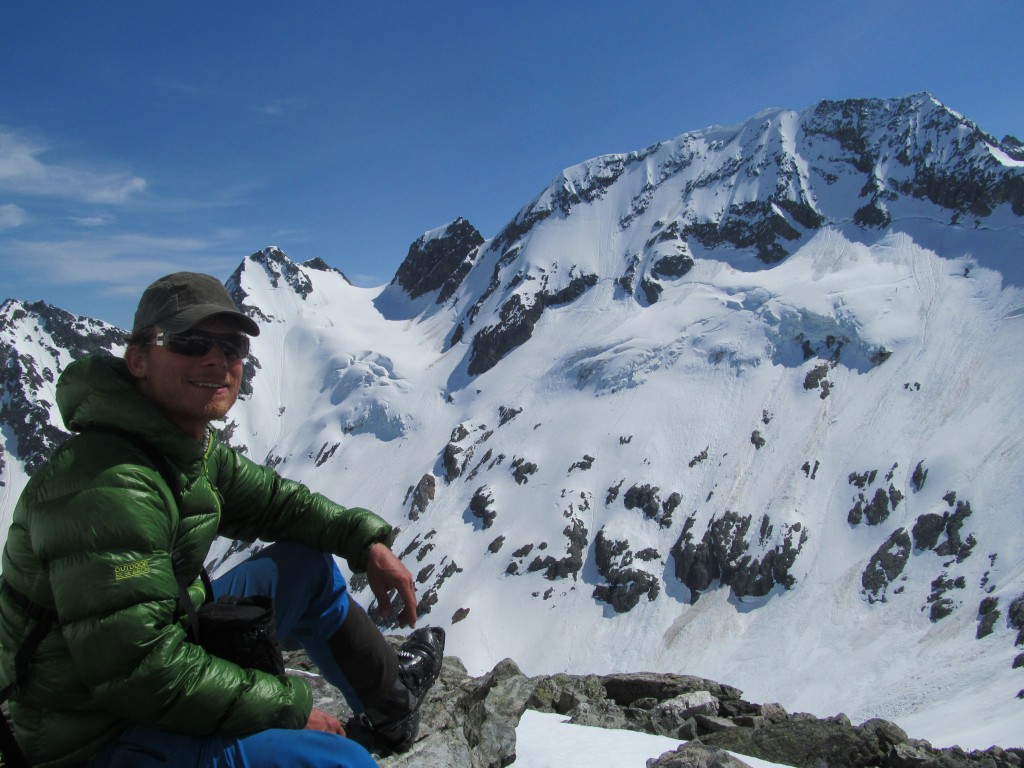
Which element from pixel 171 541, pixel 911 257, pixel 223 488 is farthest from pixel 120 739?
pixel 911 257

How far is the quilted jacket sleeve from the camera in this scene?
15.9 ft

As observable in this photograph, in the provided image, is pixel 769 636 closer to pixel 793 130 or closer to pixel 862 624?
pixel 862 624

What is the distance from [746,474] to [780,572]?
15.9 meters

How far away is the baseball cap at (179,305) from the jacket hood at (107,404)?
1.09ft

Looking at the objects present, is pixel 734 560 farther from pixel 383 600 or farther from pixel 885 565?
pixel 383 600

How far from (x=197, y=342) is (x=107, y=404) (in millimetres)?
590

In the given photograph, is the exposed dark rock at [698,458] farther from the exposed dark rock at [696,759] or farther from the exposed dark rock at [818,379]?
the exposed dark rock at [696,759]

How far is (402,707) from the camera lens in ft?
17.0

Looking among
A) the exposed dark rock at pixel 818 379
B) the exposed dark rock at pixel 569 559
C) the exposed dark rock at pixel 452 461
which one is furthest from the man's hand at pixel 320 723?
the exposed dark rock at pixel 452 461

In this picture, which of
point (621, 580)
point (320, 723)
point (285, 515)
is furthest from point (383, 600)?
point (621, 580)

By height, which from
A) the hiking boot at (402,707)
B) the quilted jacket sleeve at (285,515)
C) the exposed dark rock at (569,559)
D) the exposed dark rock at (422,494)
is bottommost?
the hiking boot at (402,707)

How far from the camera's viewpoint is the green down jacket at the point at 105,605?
10.0ft

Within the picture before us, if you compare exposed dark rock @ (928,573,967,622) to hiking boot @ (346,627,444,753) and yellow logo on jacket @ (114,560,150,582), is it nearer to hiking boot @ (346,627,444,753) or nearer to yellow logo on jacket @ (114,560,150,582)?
hiking boot @ (346,627,444,753)

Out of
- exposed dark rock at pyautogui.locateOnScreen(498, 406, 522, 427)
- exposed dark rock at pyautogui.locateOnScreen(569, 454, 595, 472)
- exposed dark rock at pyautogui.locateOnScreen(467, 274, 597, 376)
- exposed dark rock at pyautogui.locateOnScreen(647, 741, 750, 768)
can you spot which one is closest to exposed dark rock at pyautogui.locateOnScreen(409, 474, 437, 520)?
exposed dark rock at pyautogui.locateOnScreen(498, 406, 522, 427)
